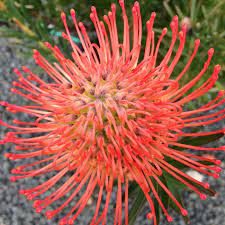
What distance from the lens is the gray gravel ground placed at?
1442 mm

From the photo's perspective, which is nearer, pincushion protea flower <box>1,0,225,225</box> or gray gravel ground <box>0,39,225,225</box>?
pincushion protea flower <box>1,0,225,225</box>

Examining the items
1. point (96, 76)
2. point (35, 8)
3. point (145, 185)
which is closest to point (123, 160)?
point (145, 185)

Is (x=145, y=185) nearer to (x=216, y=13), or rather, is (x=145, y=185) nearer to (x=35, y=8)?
(x=216, y=13)

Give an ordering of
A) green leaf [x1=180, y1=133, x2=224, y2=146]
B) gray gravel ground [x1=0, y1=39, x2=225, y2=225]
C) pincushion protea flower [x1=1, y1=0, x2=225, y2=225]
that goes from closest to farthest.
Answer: pincushion protea flower [x1=1, y1=0, x2=225, y2=225], green leaf [x1=180, y1=133, x2=224, y2=146], gray gravel ground [x1=0, y1=39, x2=225, y2=225]

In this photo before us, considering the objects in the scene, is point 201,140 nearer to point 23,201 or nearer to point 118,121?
point 118,121

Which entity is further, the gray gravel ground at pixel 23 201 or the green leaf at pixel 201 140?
the gray gravel ground at pixel 23 201

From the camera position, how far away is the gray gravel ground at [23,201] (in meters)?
1.44

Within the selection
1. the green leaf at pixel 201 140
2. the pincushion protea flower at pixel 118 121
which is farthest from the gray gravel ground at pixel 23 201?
the pincushion protea flower at pixel 118 121

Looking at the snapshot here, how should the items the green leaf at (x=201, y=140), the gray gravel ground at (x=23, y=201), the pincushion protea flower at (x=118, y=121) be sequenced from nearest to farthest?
the pincushion protea flower at (x=118, y=121), the green leaf at (x=201, y=140), the gray gravel ground at (x=23, y=201)

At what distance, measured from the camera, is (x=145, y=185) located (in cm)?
72

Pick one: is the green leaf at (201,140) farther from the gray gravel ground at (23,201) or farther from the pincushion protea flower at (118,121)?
the gray gravel ground at (23,201)

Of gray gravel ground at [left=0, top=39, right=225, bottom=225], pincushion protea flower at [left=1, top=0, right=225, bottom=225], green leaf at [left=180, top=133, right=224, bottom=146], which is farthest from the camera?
gray gravel ground at [left=0, top=39, right=225, bottom=225]

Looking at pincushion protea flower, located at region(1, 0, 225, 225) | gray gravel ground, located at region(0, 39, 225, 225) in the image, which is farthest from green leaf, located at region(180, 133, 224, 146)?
gray gravel ground, located at region(0, 39, 225, 225)

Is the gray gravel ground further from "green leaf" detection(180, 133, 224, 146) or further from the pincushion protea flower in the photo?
the pincushion protea flower
